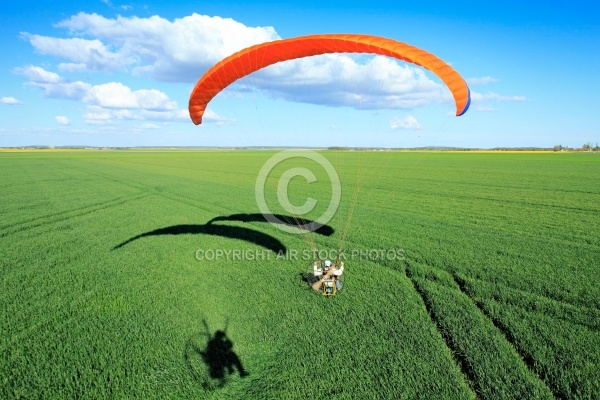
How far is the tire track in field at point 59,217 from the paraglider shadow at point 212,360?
1334 cm

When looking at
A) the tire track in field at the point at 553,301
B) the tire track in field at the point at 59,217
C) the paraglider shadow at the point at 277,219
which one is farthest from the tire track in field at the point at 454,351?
the tire track in field at the point at 59,217

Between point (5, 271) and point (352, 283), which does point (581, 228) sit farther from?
point (5, 271)

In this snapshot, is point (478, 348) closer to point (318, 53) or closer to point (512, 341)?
point (512, 341)

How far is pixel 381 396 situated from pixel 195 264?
7.34m

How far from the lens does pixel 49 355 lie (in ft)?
19.9

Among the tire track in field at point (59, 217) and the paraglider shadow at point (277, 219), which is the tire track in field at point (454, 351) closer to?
the paraglider shadow at point (277, 219)

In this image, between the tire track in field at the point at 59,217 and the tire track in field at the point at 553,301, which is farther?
the tire track in field at the point at 59,217

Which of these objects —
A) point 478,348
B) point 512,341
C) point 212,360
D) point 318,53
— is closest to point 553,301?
point 512,341

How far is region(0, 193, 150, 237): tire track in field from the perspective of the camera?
1515 centimetres

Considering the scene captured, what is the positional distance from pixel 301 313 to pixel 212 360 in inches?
86.9

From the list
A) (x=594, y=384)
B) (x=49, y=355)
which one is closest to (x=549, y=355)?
(x=594, y=384)

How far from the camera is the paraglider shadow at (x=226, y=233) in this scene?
12555 mm

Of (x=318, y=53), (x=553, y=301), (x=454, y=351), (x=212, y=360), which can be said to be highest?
(x=318, y=53)

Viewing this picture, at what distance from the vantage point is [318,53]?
8.22m
